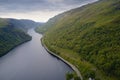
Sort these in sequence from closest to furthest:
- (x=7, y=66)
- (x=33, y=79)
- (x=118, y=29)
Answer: (x=33, y=79) → (x=7, y=66) → (x=118, y=29)

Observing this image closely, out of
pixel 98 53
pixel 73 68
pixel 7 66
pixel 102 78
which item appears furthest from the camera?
pixel 7 66

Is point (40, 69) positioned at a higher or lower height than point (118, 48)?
lower

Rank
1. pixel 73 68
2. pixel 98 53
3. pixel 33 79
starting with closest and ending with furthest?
pixel 33 79, pixel 73 68, pixel 98 53

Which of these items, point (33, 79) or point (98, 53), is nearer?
point (33, 79)

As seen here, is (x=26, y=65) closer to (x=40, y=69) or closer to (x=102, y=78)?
(x=40, y=69)

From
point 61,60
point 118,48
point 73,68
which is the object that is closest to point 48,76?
point 73,68

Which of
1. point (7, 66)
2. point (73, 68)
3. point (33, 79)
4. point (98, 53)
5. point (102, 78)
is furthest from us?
point (7, 66)

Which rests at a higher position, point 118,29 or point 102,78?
point 118,29

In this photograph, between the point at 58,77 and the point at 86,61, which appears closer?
the point at 58,77

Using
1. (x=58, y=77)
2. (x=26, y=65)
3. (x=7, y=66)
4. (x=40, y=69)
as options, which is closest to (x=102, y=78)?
(x=58, y=77)

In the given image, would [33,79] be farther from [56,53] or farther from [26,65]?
[56,53]
